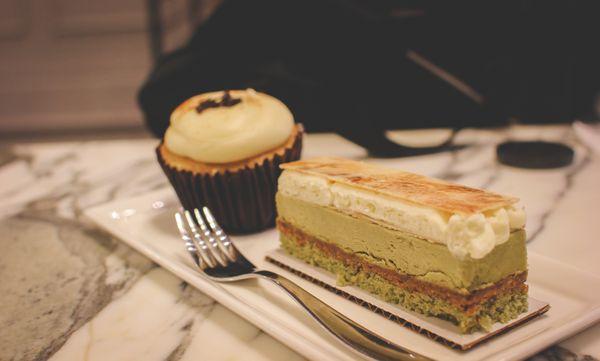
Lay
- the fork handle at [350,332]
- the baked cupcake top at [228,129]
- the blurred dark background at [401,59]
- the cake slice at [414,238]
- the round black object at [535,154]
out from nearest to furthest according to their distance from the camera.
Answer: the fork handle at [350,332]
the cake slice at [414,238]
the baked cupcake top at [228,129]
the round black object at [535,154]
the blurred dark background at [401,59]

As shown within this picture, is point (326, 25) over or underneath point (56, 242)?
over

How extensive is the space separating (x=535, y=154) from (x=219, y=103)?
1001 millimetres

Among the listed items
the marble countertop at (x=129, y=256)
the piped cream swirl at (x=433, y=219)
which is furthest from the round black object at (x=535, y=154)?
the piped cream swirl at (x=433, y=219)

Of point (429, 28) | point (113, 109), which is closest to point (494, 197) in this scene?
point (429, 28)

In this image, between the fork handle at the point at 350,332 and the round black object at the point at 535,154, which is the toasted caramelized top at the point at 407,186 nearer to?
the fork handle at the point at 350,332

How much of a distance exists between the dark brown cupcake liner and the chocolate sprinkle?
0.16 metres

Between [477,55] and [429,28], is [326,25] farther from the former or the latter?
[477,55]

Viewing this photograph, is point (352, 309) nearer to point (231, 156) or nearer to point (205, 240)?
point (205, 240)

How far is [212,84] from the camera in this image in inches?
89.5

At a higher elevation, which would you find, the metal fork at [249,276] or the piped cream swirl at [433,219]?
the piped cream swirl at [433,219]

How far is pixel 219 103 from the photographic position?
1.38 m

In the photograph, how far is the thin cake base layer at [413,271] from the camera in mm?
864

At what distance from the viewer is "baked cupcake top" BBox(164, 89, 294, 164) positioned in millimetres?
1319

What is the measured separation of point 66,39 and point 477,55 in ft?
11.2
